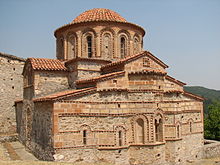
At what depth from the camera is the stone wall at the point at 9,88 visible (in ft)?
60.5

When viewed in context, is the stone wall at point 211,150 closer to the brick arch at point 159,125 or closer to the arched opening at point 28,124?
the brick arch at point 159,125

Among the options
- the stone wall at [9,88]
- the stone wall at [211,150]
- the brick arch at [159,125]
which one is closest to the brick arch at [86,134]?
the brick arch at [159,125]

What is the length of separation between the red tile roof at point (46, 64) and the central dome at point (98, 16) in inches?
126

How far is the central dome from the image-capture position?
15226 millimetres

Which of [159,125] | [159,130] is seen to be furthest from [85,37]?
[159,130]

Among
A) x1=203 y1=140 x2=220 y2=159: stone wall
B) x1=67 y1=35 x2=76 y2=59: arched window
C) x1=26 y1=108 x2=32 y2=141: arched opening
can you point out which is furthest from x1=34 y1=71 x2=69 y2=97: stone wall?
x1=203 y1=140 x2=220 y2=159: stone wall

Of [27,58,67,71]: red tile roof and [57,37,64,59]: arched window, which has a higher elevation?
[57,37,64,59]: arched window

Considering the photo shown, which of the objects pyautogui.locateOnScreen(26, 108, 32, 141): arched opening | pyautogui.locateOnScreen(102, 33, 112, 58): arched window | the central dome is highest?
the central dome

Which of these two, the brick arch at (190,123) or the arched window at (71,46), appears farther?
the arched window at (71,46)

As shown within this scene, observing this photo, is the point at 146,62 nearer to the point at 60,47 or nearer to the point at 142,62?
the point at 142,62

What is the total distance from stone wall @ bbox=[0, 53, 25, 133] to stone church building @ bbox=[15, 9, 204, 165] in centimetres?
499

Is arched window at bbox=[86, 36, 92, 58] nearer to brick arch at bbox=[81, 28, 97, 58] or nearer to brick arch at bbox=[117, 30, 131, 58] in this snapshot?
brick arch at bbox=[81, 28, 97, 58]

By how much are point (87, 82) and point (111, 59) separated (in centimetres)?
389

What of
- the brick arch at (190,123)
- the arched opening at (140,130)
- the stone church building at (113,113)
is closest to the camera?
the stone church building at (113,113)
